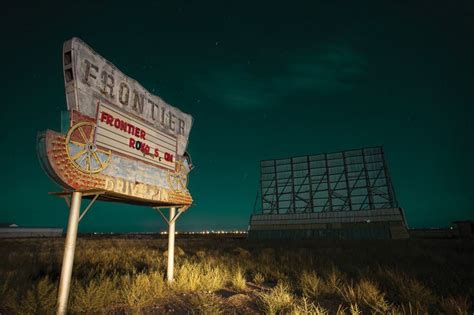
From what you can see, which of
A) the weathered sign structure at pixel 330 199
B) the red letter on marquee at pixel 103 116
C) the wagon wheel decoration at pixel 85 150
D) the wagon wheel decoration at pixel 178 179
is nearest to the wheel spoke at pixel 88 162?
the wagon wheel decoration at pixel 85 150

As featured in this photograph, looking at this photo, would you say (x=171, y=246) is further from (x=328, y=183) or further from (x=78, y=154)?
(x=328, y=183)

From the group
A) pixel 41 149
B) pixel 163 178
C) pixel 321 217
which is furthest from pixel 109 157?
pixel 321 217

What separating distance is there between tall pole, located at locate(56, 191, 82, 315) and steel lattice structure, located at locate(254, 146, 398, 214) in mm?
44053

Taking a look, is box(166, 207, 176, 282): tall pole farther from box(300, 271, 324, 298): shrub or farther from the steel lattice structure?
the steel lattice structure

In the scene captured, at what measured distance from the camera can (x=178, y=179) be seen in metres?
8.89

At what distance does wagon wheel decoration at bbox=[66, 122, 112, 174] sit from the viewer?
531cm

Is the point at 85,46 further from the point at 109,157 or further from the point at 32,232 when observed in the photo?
the point at 32,232

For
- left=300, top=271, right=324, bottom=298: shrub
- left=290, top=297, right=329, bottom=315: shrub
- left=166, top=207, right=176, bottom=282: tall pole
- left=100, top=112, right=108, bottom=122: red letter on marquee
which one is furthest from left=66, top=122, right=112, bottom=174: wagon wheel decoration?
left=300, top=271, right=324, bottom=298: shrub

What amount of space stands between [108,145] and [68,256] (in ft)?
8.43

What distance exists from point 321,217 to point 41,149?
142 ft

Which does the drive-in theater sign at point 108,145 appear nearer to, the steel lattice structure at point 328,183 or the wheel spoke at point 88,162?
the wheel spoke at point 88,162

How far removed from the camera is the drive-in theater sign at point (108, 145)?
17.0 ft

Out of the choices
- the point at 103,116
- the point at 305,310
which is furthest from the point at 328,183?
the point at 103,116

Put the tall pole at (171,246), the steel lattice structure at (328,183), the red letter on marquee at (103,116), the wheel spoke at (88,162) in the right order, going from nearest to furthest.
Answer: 1. the wheel spoke at (88,162)
2. the red letter on marquee at (103,116)
3. the tall pole at (171,246)
4. the steel lattice structure at (328,183)
